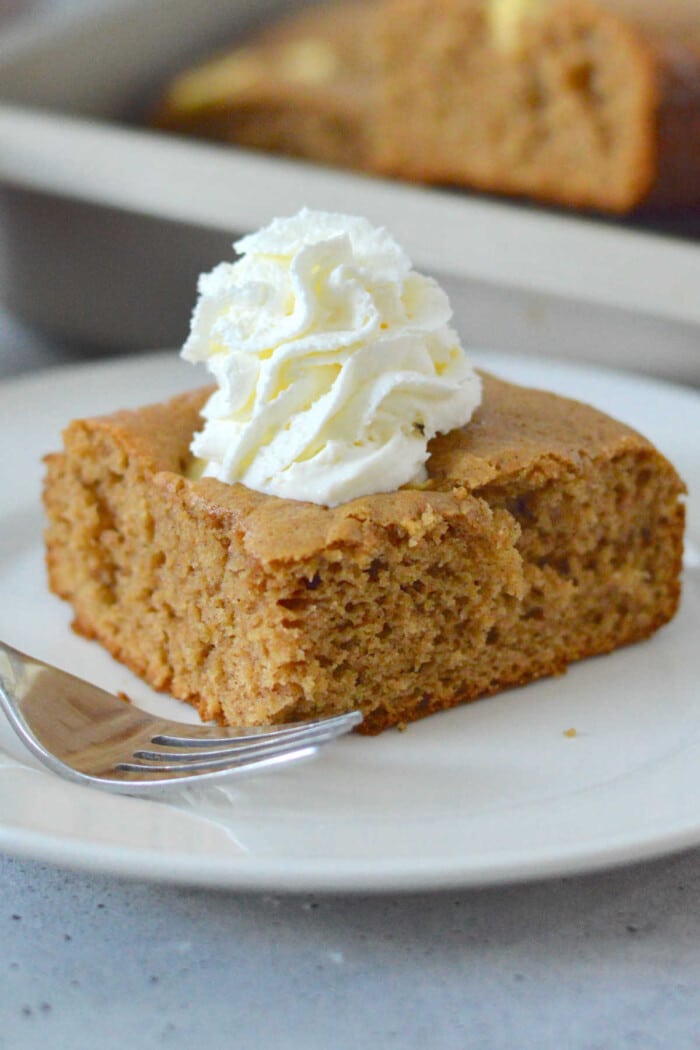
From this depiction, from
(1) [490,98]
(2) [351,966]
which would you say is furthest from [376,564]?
(1) [490,98]

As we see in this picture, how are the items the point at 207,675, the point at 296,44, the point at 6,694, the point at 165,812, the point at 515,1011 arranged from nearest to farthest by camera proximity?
the point at 515,1011
the point at 165,812
the point at 6,694
the point at 207,675
the point at 296,44

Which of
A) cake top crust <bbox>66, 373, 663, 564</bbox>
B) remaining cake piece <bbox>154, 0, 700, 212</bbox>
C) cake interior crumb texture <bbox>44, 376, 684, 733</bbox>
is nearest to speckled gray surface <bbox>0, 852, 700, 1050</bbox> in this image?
cake interior crumb texture <bbox>44, 376, 684, 733</bbox>

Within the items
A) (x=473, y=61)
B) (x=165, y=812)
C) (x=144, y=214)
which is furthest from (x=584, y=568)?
(x=473, y=61)

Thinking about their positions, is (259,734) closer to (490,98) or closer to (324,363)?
(324,363)

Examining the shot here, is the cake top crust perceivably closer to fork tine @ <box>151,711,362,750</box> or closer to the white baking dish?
fork tine @ <box>151,711,362,750</box>

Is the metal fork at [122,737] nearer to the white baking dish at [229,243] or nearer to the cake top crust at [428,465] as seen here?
the cake top crust at [428,465]

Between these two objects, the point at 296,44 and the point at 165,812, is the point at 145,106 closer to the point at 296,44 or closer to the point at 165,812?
the point at 296,44
